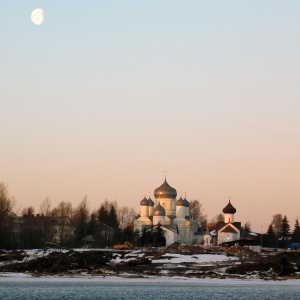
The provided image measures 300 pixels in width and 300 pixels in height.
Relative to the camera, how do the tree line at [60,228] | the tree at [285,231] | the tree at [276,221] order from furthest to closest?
the tree at [276,221] → the tree at [285,231] → the tree line at [60,228]

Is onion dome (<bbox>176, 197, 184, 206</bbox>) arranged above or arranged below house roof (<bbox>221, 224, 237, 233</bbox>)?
above

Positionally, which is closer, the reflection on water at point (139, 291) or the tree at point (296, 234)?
the reflection on water at point (139, 291)

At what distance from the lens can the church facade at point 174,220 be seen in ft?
401

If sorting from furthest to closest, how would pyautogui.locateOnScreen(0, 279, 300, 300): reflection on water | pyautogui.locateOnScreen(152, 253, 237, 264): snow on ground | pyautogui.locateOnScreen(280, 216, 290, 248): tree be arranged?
pyautogui.locateOnScreen(280, 216, 290, 248): tree → pyautogui.locateOnScreen(152, 253, 237, 264): snow on ground → pyautogui.locateOnScreen(0, 279, 300, 300): reflection on water

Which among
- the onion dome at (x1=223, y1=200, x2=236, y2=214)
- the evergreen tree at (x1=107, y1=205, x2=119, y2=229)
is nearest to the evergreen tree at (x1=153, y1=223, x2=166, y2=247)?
the evergreen tree at (x1=107, y1=205, x2=119, y2=229)

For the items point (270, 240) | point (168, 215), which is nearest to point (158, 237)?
point (168, 215)

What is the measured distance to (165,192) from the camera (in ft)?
417

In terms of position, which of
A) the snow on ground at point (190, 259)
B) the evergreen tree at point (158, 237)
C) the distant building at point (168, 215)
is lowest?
the snow on ground at point (190, 259)

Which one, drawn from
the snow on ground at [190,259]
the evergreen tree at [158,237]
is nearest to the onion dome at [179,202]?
the evergreen tree at [158,237]

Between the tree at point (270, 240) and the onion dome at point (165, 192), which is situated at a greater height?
the onion dome at point (165, 192)

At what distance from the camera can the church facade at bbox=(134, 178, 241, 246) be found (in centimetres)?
12238

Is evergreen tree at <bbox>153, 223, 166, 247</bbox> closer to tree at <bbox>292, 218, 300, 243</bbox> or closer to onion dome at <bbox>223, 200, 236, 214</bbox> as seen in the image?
onion dome at <bbox>223, 200, 236, 214</bbox>

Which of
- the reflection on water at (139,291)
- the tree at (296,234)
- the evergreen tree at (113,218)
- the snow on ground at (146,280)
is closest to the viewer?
the reflection on water at (139,291)

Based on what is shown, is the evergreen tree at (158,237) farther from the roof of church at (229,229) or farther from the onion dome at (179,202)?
the roof of church at (229,229)
